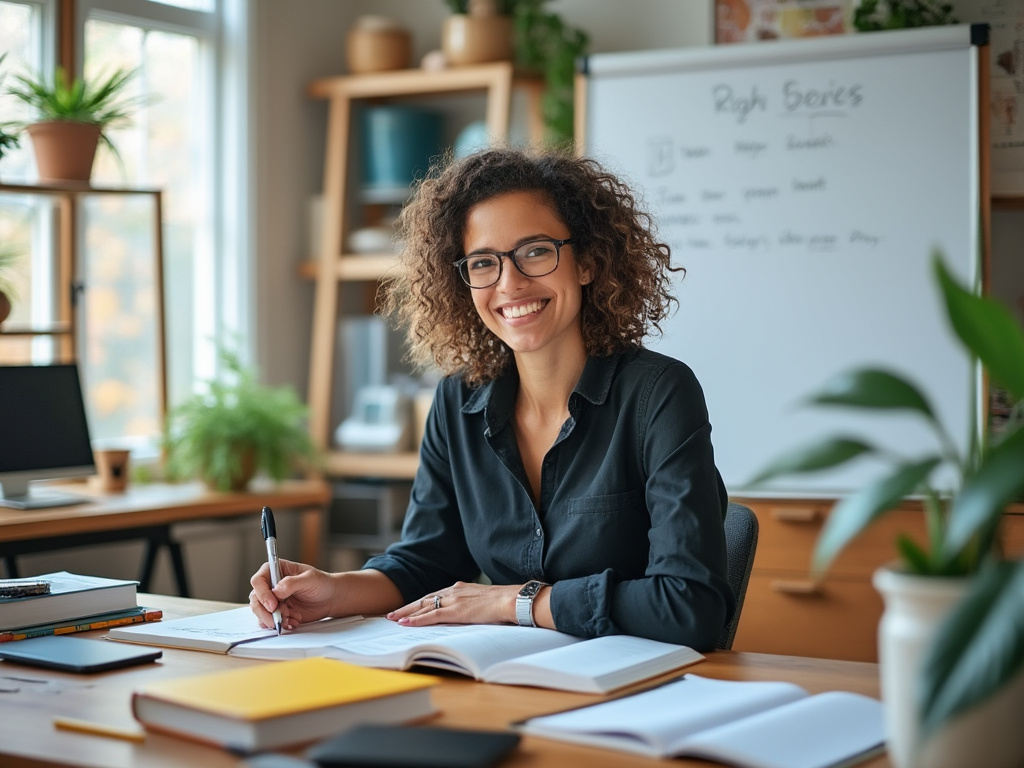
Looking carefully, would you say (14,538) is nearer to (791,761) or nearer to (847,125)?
(791,761)

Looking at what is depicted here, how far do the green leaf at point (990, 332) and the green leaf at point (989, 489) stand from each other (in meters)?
0.04

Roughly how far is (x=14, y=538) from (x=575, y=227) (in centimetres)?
143

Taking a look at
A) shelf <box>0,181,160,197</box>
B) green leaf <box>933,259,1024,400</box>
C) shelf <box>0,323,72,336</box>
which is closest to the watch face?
green leaf <box>933,259,1024,400</box>

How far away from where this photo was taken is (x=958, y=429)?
296 cm

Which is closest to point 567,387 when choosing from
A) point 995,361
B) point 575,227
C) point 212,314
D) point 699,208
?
point 575,227

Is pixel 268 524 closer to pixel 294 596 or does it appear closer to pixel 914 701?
pixel 294 596

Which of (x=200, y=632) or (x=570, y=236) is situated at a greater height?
(x=570, y=236)

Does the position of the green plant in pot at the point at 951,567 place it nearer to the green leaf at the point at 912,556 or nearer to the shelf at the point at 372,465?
A: the green leaf at the point at 912,556

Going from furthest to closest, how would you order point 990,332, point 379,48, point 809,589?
point 379,48 < point 809,589 < point 990,332

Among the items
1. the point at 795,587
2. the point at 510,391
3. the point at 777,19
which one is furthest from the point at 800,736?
the point at 777,19

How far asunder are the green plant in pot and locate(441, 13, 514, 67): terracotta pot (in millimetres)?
3124

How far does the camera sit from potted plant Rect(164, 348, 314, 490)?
3.30 metres

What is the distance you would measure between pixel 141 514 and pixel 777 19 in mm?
2259

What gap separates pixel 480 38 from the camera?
379 centimetres
